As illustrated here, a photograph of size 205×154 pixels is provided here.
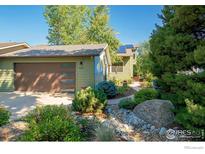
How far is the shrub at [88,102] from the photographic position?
20.6 feet

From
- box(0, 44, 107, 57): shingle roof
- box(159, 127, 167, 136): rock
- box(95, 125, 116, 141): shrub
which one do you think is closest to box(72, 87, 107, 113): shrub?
box(0, 44, 107, 57): shingle roof

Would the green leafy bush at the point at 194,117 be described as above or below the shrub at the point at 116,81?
below

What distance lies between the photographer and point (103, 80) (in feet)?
27.0

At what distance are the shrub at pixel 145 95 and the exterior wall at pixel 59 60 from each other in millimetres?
1625

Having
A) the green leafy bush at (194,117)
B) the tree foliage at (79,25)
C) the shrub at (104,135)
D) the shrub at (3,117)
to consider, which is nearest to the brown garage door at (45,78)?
the tree foliage at (79,25)

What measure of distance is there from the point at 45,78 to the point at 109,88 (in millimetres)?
2302

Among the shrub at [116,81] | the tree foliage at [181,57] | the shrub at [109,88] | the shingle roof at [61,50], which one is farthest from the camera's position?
the shrub at [109,88]

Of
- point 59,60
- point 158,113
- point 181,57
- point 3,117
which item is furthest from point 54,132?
point 59,60

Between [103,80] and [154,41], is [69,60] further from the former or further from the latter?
[154,41]

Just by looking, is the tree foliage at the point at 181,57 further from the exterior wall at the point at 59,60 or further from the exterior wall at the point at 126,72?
the exterior wall at the point at 59,60

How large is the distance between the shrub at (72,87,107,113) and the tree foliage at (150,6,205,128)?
1.60 m

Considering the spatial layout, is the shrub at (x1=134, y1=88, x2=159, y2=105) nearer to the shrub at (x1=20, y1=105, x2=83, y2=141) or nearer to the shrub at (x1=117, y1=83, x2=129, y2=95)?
the shrub at (x1=117, y1=83, x2=129, y2=95)
